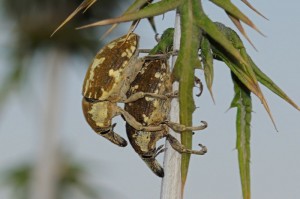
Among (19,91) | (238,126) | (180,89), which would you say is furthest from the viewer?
(19,91)

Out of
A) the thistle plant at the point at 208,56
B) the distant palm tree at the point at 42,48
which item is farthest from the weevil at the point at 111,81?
the distant palm tree at the point at 42,48

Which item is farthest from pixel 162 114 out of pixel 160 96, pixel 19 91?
pixel 19 91

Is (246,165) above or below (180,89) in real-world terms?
below

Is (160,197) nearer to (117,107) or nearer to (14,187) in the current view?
(117,107)

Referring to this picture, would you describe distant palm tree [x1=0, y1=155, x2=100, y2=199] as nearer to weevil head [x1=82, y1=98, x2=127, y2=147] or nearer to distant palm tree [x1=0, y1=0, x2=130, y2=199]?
distant palm tree [x1=0, y1=0, x2=130, y2=199]

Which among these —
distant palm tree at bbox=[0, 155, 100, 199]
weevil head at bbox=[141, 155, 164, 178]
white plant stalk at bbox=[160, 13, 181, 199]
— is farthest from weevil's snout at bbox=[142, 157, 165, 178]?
distant palm tree at bbox=[0, 155, 100, 199]

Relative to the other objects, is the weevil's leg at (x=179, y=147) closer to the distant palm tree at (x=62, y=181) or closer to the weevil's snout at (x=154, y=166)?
the weevil's snout at (x=154, y=166)
